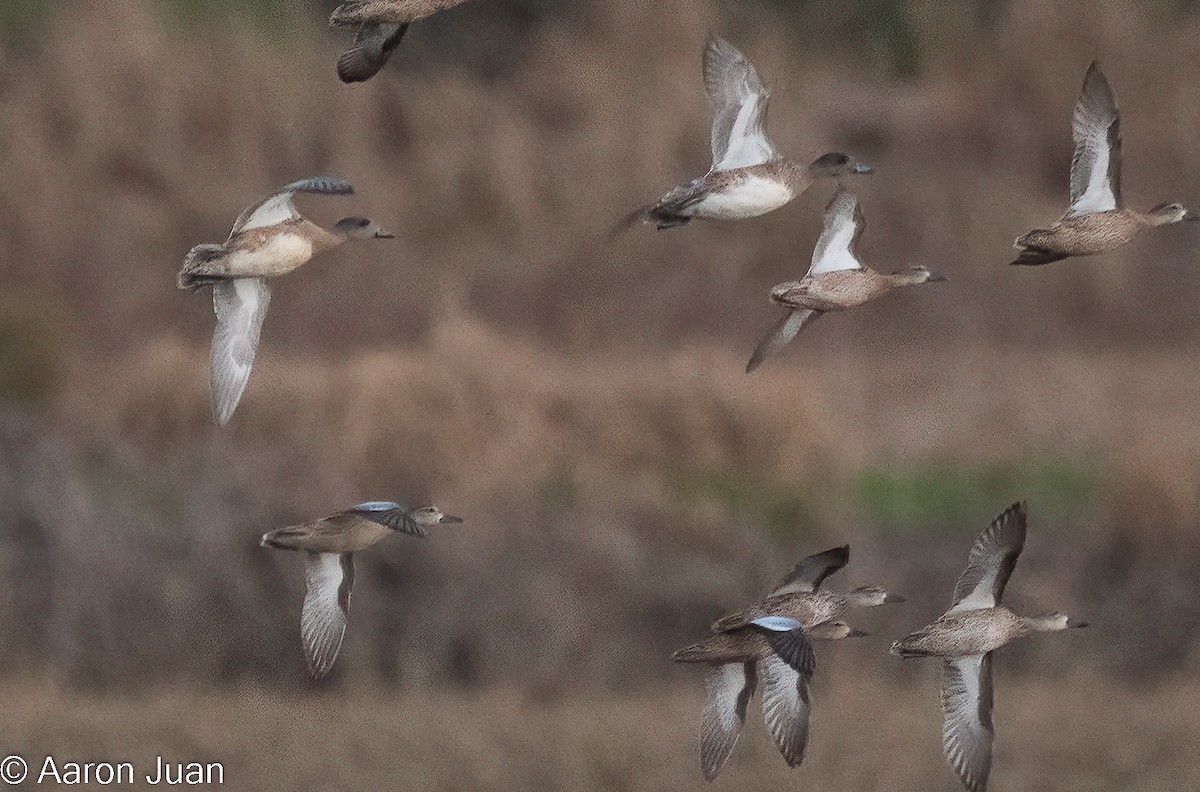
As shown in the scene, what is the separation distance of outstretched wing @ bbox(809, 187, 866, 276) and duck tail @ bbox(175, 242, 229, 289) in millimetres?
1942

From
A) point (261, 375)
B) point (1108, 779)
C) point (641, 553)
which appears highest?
point (261, 375)

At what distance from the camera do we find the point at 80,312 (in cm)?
1923

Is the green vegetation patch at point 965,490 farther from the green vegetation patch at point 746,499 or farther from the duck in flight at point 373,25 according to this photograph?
the duck in flight at point 373,25

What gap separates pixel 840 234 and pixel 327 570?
2.03 metres

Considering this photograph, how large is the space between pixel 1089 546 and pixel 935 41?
4766 millimetres

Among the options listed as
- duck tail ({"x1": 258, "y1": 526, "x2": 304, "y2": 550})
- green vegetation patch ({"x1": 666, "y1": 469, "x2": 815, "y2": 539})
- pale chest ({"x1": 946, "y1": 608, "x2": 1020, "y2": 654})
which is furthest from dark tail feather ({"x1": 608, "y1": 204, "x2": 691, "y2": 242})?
green vegetation patch ({"x1": 666, "y1": 469, "x2": 815, "y2": 539})

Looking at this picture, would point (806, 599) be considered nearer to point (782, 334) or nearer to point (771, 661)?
point (771, 661)

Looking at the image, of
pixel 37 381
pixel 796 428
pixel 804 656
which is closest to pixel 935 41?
pixel 796 428

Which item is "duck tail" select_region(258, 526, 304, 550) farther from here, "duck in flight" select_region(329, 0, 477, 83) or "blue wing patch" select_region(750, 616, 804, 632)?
"blue wing patch" select_region(750, 616, 804, 632)

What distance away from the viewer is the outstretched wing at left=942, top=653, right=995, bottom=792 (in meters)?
9.34

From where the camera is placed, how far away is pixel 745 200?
9234mm

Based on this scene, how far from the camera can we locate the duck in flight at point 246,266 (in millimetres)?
8867

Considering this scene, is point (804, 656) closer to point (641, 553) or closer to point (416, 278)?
point (641, 553)
